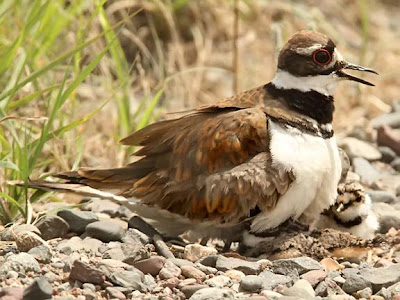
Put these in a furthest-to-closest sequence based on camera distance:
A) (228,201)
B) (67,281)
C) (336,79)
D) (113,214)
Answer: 1. (113,214)
2. (336,79)
3. (228,201)
4. (67,281)

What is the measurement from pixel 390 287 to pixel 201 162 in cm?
117

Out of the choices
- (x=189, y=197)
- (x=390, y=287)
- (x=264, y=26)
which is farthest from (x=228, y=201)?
(x=264, y=26)

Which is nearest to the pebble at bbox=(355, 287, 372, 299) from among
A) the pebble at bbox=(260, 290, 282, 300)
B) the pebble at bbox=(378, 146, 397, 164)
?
the pebble at bbox=(260, 290, 282, 300)

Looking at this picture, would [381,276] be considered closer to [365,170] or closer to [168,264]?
[168,264]

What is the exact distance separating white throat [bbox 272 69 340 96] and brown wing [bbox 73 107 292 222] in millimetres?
282

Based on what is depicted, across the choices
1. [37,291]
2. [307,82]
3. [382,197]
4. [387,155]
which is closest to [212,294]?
[37,291]

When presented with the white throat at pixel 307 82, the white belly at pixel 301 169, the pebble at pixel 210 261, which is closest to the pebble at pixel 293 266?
the pebble at pixel 210 261

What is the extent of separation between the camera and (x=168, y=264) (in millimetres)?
4480

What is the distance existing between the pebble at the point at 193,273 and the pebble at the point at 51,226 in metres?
0.78

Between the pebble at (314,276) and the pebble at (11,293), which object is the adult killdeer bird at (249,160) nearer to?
the pebble at (314,276)

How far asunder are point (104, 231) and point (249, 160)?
83 cm

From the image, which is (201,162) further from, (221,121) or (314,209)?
(314,209)

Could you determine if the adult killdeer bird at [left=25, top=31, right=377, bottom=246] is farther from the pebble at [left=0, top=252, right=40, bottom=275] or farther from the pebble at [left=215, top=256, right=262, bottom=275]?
the pebble at [left=0, top=252, right=40, bottom=275]

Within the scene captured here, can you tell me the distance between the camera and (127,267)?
4.30m
